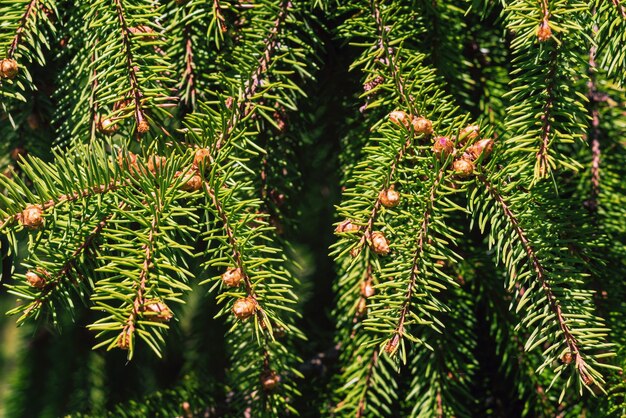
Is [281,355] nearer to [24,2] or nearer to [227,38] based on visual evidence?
[227,38]

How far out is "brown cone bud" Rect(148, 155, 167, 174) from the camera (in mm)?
551

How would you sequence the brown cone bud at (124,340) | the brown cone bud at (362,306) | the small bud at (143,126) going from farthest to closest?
the brown cone bud at (362,306) < the small bud at (143,126) < the brown cone bud at (124,340)

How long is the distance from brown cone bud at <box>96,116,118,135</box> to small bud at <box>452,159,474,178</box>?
0.34 metres

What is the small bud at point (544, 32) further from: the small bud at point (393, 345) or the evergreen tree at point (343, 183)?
the small bud at point (393, 345)

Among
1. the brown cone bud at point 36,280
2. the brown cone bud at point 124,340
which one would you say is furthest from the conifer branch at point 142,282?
the brown cone bud at point 36,280

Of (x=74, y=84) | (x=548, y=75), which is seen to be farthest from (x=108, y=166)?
(x=548, y=75)

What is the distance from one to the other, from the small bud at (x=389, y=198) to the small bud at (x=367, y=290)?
0.47 feet

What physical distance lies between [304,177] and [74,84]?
37cm

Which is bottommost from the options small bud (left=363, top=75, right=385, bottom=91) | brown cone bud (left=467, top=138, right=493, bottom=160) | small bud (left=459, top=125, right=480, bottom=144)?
brown cone bud (left=467, top=138, right=493, bottom=160)

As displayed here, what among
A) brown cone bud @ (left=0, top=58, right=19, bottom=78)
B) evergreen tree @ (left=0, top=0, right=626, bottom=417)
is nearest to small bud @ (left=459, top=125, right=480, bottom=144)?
evergreen tree @ (left=0, top=0, right=626, bottom=417)

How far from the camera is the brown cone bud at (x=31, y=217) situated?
54cm

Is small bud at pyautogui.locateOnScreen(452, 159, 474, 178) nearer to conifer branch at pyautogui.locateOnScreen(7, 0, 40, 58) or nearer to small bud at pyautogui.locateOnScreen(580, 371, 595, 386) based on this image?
small bud at pyautogui.locateOnScreen(580, 371, 595, 386)

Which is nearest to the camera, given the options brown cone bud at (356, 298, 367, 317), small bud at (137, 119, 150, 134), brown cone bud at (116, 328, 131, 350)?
brown cone bud at (116, 328, 131, 350)

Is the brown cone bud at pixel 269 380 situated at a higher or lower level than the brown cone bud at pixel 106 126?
lower
